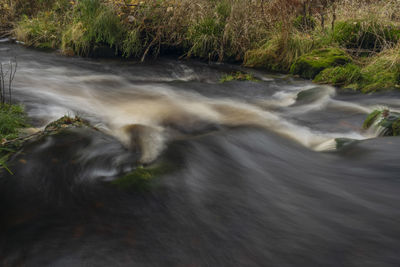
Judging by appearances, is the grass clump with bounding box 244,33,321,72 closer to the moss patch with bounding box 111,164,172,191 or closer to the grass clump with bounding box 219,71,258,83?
the grass clump with bounding box 219,71,258,83

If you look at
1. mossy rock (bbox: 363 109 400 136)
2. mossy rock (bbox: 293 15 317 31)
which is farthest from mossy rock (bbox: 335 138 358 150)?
mossy rock (bbox: 293 15 317 31)

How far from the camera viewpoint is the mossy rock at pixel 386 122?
3773 mm

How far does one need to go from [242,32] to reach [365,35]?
8.74ft

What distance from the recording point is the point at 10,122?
3475 mm

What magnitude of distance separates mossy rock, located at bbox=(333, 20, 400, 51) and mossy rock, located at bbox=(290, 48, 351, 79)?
55cm

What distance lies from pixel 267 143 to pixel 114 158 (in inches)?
69.4

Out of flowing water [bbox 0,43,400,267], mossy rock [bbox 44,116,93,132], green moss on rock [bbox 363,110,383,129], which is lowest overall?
flowing water [bbox 0,43,400,267]

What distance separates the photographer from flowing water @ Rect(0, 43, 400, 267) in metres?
1.91

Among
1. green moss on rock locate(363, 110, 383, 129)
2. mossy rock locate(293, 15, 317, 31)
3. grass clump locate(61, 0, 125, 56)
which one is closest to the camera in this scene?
green moss on rock locate(363, 110, 383, 129)

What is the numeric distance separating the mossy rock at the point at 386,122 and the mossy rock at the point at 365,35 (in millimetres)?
3472

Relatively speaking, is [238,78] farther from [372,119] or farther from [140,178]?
[140,178]

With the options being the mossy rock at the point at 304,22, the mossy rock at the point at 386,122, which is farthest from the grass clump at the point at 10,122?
the mossy rock at the point at 304,22

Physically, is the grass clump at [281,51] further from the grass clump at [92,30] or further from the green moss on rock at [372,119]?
the green moss on rock at [372,119]

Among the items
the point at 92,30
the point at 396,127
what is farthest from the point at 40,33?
the point at 396,127
